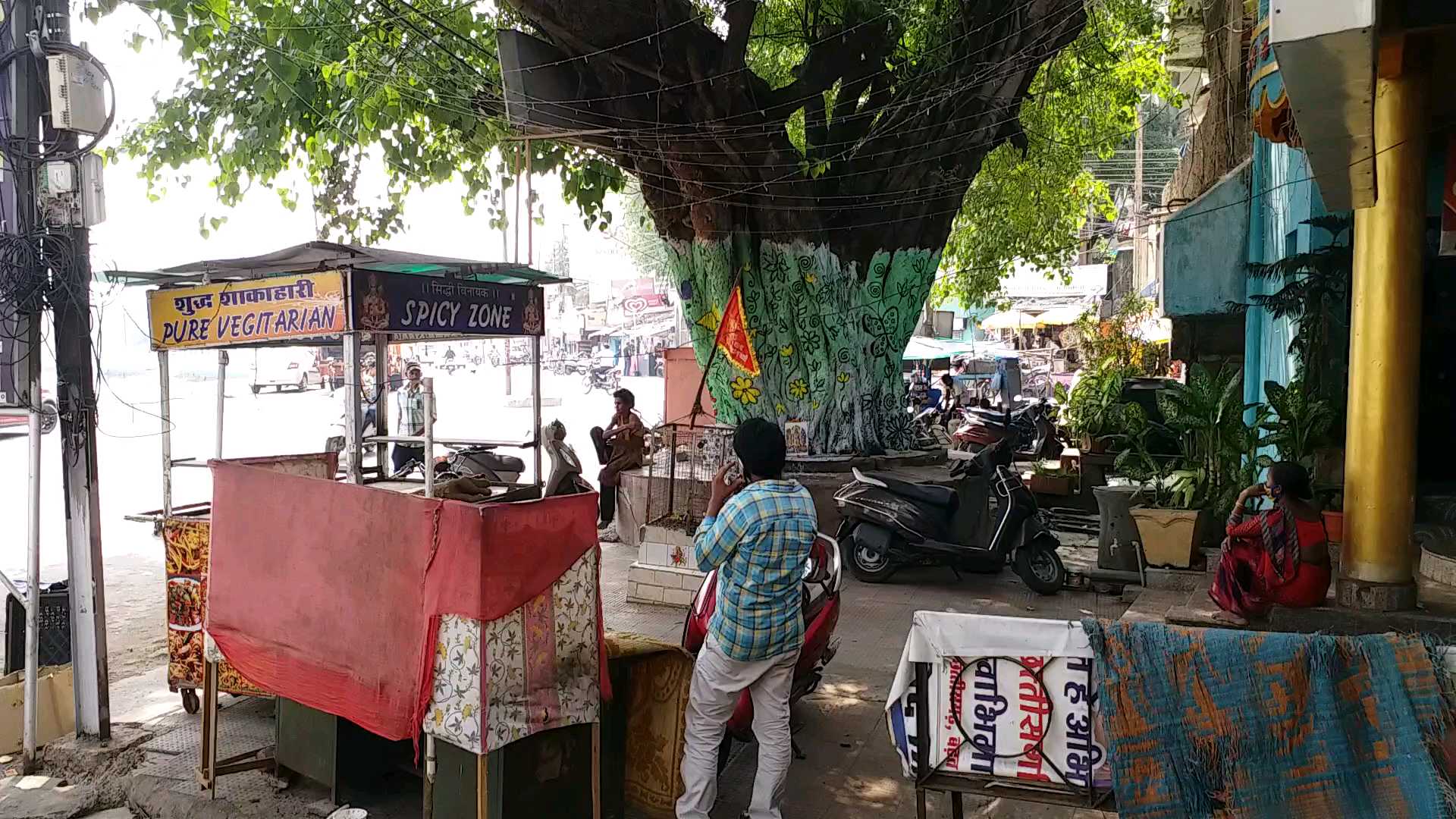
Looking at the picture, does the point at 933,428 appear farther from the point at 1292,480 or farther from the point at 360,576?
the point at 360,576

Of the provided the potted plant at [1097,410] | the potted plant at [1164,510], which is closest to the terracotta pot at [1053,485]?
the potted plant at [1097,410]

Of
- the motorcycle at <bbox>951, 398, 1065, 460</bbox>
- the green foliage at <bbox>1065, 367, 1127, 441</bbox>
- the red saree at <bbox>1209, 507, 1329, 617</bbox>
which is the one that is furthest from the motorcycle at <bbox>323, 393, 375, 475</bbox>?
the green foliage at <bbox>1065, 367, 1127, 441</bbox>

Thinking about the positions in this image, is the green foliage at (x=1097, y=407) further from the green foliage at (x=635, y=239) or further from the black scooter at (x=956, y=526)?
the green foliage at (x=635, y=239)

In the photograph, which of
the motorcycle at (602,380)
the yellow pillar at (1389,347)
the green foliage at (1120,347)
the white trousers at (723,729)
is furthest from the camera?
the motorcycle at (602,380)

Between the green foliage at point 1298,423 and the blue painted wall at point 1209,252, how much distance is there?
250 centimetres

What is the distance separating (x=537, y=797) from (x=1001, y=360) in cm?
2645

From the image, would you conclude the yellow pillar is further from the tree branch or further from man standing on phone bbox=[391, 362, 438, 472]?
man standing on phone bbox=[391, 362, 438, 472]

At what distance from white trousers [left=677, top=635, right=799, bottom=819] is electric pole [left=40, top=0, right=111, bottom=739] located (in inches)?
129

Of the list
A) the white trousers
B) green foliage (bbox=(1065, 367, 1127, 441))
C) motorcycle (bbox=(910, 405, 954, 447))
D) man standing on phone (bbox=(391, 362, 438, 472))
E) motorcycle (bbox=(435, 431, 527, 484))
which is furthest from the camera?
motorcycle (bbox=(910, 405, 954, 447))

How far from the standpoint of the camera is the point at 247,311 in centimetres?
516

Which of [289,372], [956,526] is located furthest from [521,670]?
[289,372]

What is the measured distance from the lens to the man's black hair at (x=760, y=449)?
12.2ft

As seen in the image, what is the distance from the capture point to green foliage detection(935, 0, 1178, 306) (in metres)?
15.9

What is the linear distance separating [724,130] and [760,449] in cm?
693
